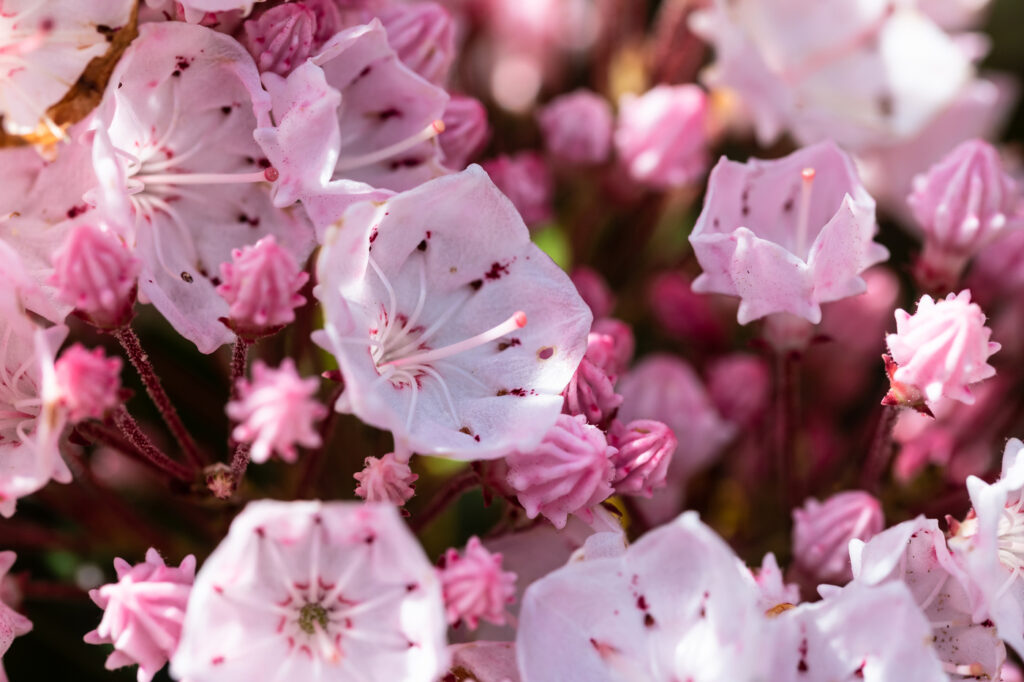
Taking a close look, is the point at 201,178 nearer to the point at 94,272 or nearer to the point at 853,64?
the point at 94,272

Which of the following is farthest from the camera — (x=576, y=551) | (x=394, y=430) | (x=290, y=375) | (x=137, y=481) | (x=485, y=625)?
(x=137, y=481)

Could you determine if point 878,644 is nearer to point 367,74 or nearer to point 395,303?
point 395,303

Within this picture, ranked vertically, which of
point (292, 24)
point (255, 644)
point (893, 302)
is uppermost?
point (292, 24)

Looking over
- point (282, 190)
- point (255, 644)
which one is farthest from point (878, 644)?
point (282, 190)

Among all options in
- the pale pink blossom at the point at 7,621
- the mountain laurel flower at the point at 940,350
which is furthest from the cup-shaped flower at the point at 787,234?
the pale pink blossom at the point at 7,621

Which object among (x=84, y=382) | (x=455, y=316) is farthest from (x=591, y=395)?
(x=84, y=382)

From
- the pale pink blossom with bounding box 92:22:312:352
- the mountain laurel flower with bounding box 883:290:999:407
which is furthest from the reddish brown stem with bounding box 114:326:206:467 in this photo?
the mountain laurel flower with bounding box 883:290:999:407

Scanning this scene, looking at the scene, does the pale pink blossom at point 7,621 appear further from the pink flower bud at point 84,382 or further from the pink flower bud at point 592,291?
the pink flower bud at point 592,291
